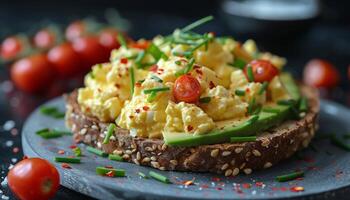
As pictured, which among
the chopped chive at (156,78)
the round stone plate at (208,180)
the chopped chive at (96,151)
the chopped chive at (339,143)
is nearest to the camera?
the round stone plate at (208,180)

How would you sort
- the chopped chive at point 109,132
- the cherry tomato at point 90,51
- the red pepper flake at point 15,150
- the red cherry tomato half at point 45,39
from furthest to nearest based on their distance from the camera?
the red cherry tomato half at point 45,39 → the cherry tomato at point 90,51 → the red pepper flake at point 15,150 → the chopped chive at point 109,132

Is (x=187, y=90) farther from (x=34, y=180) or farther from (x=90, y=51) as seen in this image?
(x=90, y=51)

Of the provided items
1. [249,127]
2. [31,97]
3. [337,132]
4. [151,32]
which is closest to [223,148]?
[249,127]

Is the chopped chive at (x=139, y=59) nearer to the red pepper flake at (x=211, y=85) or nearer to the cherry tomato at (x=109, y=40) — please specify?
the red pepper flake at (x=211, y=85)

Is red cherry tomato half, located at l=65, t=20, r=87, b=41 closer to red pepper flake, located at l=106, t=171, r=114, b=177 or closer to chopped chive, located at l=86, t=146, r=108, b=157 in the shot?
chopped chive, located at l=86, t=146, r=108, b=157

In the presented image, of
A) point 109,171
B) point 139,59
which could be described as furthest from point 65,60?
point 109,171


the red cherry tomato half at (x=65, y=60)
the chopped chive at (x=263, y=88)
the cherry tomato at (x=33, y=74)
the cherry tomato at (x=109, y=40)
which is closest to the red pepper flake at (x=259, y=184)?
the chopped chive at (x=263, y=88)
